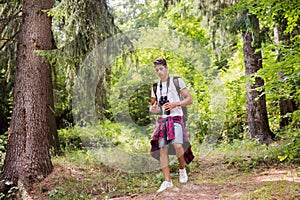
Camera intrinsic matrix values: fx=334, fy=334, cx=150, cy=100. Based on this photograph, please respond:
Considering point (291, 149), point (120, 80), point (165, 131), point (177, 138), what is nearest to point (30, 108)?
point (165, 131)

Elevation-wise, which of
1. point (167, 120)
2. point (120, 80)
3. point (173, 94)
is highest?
point (120, 80)

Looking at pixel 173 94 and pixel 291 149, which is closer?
pixel 291 149

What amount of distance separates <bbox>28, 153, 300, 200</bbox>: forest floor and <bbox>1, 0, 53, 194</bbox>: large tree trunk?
337mm

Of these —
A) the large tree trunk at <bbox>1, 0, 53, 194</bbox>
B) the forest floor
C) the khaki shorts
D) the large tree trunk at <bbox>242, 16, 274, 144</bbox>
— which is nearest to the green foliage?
the forest floor

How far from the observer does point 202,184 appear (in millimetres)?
4875

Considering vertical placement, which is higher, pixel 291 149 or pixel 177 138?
pixel 177 138

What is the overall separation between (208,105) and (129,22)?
12.3 m

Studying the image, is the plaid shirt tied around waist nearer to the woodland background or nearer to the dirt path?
the dirt path

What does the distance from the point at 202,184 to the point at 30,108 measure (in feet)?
10.2

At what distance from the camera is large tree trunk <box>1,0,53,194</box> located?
5496 mm

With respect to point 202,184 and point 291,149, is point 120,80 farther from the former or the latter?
point 291,149

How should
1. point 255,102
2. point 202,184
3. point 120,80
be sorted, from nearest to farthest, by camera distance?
1. point 202,184
2. point 255,102
3. point 120,80

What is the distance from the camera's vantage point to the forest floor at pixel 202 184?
4.14m

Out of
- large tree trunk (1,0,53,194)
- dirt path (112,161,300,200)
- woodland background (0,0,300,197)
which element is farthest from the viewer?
large tree trunk (1,0,53,194)
